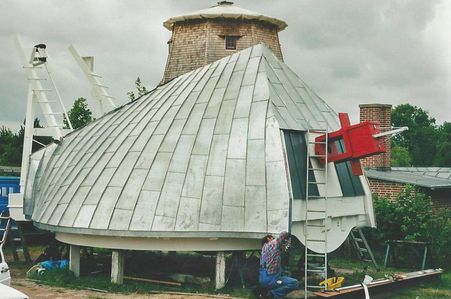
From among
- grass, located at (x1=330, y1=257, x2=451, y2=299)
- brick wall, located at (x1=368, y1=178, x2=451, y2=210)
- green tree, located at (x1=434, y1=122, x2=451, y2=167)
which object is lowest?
grass, located at (x1=330, y1=257, x2=451, y2=299)

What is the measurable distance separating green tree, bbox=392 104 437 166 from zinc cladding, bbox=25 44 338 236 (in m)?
67.0

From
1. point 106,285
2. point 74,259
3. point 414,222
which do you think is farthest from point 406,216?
point 74,259

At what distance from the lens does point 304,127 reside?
55.8 feet

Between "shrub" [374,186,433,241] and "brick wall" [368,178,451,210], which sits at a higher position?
"brick wall" [368,178,451,210]

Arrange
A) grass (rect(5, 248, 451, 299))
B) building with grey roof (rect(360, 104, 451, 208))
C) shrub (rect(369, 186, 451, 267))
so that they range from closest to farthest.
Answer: grass (rect(5, 248, 451, 299)), shrub (rect(369, 186, 451, 267)), building with grey roof (rect(360, 104, 451, 208))

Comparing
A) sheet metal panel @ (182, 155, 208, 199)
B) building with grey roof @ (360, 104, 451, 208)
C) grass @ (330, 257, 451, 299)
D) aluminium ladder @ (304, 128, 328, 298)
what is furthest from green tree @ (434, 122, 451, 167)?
sheet metal panel @ (182, 155, 208, 199)

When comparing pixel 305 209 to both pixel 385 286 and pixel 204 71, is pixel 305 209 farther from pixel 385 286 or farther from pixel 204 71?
pixel 204 71

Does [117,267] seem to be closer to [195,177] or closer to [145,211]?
[145,211]

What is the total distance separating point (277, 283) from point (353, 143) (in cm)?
391

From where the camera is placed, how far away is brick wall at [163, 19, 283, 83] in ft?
108

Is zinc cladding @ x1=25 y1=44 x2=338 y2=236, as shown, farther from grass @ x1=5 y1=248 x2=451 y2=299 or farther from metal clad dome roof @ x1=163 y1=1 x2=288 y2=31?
metal clad dome roof @ x1=163 y1=1 x2=288 y2=31

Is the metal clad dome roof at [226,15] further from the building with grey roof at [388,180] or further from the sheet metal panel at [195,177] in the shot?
the sheet metal panel at [195,177]

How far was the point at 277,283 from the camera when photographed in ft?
47.9

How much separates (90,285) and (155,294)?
195 centimetres
